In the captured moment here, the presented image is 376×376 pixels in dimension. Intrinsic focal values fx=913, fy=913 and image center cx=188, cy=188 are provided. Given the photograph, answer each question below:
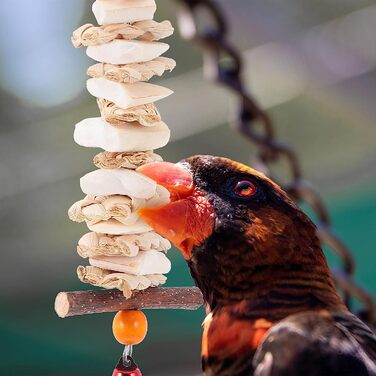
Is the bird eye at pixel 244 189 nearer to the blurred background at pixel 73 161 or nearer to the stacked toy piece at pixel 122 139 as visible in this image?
the stacked toy piece at pixel 122 139

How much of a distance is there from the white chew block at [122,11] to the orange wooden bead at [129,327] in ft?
1.33

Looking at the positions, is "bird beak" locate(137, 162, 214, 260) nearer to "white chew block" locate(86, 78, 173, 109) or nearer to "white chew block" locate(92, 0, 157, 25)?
"white chew block" locate(86, 78, 173, 109)

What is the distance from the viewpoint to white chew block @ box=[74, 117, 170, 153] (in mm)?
1207

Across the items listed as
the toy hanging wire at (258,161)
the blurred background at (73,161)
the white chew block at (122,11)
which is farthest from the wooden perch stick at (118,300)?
the blurred background at (73,161)

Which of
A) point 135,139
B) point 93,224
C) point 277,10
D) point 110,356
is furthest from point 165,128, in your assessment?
point 110,356

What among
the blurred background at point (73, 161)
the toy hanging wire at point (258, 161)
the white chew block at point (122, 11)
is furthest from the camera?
the blurred background at point (73, 161)

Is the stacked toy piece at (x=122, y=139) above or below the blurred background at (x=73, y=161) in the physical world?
below

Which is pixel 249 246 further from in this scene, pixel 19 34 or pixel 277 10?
pixel 19 34

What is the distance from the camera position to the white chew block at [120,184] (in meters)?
1.20

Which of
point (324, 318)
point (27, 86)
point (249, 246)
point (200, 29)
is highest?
point (27, 86)

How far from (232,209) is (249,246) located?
6 centimetres

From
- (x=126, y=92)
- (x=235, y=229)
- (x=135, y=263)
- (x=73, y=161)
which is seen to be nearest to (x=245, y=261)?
(x=235, y=229)

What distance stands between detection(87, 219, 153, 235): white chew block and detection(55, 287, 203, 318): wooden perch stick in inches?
3.3

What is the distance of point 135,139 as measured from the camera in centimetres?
121
